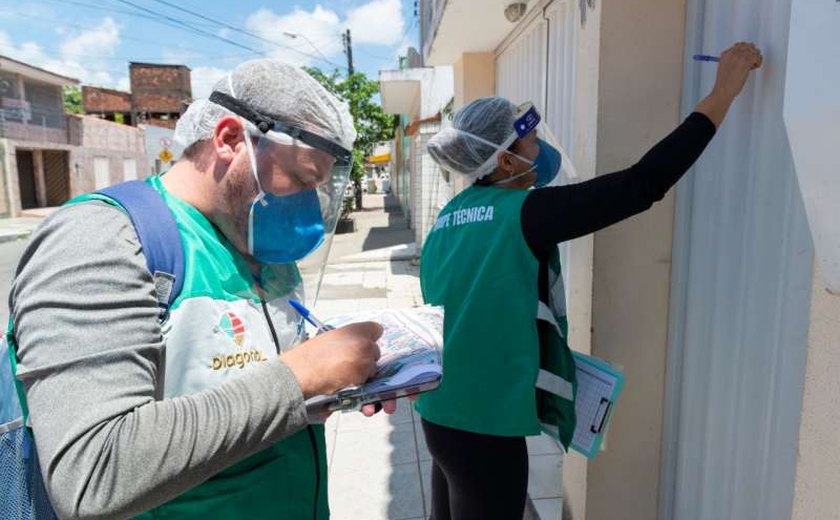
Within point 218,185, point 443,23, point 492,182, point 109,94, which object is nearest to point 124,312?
point 218,185

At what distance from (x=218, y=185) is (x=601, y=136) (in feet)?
4.85

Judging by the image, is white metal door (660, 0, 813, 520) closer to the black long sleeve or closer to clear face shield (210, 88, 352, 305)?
the black long sleeve

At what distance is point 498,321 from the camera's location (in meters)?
1.90

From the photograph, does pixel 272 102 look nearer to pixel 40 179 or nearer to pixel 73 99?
pixel 40 179

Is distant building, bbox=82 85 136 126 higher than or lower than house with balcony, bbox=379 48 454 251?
higher

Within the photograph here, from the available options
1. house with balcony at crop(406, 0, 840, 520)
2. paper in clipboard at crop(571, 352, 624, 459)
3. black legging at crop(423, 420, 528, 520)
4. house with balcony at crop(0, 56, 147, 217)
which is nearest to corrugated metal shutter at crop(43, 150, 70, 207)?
house with balcony at crop(0, 56, 147, 217)

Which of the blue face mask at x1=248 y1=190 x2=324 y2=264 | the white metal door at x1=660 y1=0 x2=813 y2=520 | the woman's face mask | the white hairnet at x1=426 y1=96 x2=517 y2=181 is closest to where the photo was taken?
the blue face mask at x1=248 y1=190 x2=324 y2=264

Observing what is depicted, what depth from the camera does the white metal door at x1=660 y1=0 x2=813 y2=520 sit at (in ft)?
5.05

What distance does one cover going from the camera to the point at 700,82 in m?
2.00

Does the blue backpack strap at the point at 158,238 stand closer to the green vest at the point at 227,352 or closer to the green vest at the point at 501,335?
the green vest at the point at 227,352

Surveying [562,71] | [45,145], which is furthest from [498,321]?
[45,145]

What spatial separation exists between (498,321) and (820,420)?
3.13ft

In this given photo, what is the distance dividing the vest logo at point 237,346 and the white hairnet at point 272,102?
381mm

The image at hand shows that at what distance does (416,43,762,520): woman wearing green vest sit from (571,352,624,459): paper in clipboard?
6cm
